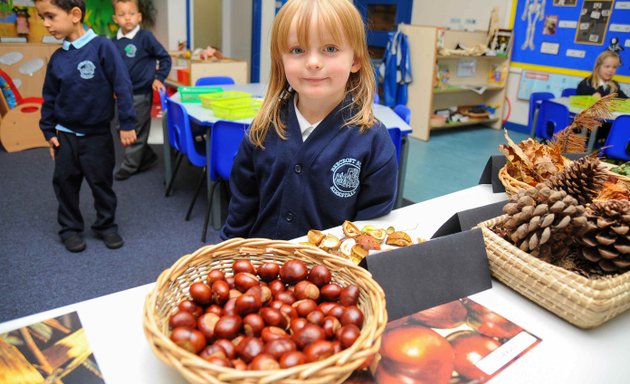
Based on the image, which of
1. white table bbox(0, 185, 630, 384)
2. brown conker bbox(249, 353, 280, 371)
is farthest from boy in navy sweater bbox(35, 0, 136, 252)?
brown conker bbox(249, 353, 280, 371)

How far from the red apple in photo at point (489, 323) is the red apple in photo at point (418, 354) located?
91 mm

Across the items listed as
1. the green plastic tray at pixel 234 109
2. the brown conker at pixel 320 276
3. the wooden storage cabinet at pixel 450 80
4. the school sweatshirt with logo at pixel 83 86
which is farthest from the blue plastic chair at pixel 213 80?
the brown conker at pixel 320 276

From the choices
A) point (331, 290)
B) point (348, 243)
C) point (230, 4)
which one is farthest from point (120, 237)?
point (230, 4)

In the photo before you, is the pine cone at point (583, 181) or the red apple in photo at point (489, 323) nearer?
the red apple in photo at point (489, 323)

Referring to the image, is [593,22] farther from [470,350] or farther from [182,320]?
[182,320]

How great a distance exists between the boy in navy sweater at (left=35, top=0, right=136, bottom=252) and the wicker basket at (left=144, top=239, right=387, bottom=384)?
1881mm

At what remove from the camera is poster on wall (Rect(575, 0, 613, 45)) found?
5074 mm

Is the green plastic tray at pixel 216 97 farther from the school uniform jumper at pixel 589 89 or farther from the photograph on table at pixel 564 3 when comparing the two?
the photograph on table at pixel 564 3

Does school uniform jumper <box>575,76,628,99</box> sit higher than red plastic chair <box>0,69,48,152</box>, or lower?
higher

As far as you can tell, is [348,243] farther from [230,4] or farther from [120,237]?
[230,4]

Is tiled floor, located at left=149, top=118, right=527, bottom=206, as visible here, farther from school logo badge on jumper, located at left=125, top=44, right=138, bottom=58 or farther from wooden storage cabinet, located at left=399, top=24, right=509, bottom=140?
school logo badge on jumper, located at left=125, top=44, right=138, bottom=58

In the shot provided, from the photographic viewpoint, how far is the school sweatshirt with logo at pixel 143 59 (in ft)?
11.8

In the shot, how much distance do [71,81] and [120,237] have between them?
3.10 feet

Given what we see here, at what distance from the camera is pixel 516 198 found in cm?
92
